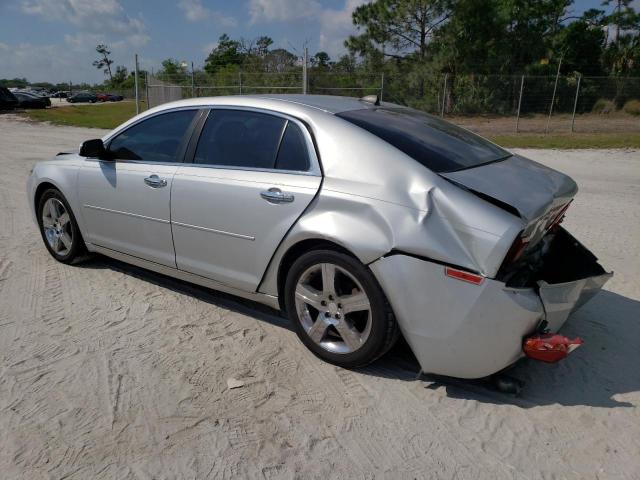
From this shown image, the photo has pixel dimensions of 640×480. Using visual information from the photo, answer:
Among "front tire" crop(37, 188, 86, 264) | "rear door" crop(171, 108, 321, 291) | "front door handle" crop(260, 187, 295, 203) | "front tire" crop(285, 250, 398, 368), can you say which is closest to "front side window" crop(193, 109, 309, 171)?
"rear door" crop(171, 108, 321, 291)

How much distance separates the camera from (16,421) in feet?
9.21

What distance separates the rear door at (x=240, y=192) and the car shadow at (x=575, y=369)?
1.95ft

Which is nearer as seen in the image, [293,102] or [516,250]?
[516,250]

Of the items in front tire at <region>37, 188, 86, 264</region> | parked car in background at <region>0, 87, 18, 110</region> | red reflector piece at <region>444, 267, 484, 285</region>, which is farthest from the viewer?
parked car in background at <region>0, 87, 18, 110</region>

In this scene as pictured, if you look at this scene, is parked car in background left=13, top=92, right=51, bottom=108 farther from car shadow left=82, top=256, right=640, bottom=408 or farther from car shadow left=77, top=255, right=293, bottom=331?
car shadow left=82, top=256, right=640, bottom=408

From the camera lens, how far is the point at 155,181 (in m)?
4.05

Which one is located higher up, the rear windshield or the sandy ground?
the rear windshield

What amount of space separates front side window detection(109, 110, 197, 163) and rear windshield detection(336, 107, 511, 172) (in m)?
1.31

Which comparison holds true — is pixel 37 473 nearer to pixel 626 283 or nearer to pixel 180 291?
pixel 180 291

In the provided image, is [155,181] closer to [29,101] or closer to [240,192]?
[240,192]

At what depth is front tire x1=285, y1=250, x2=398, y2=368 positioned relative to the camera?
9.99ft

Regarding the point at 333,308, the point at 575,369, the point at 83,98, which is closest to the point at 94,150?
the point at 333,308

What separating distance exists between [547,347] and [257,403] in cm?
156

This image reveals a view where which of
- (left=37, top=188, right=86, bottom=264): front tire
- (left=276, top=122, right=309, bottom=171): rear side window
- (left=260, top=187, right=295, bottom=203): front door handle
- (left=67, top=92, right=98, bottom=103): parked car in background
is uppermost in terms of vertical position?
(left=276, top=122, right=309, bottom=171): rear side window
